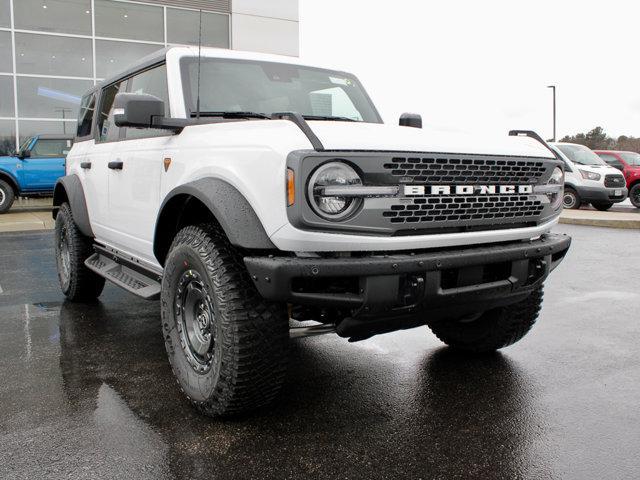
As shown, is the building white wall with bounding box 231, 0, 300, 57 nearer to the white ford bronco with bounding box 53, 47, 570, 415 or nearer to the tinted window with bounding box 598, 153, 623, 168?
the tinted window with bounding box 598, 153, 623, 168

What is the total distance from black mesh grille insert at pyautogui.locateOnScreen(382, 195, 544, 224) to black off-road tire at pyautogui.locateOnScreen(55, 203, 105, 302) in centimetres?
352

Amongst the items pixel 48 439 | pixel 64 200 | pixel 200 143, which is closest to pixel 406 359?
pixel 200 143

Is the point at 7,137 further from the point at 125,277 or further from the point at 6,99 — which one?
the point at 125,277

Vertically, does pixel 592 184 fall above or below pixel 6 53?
below

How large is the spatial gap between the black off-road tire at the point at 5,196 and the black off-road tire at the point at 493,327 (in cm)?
1347

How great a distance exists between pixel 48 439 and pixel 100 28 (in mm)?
18339

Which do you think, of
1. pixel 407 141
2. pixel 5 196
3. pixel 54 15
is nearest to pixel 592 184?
pixel 5 196

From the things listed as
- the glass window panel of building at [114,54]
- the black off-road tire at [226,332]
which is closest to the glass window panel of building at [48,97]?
the glass window panel of building at [114,54]

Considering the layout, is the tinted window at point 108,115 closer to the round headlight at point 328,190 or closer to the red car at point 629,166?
the round headlight at point 328,190

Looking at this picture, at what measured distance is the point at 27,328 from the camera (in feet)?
16.0

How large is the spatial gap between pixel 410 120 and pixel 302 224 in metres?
2.31

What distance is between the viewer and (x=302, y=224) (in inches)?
102

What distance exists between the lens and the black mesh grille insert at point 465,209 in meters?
2.77

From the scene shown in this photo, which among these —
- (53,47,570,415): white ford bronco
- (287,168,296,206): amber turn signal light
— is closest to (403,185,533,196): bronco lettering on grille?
(53,47,570,415): white ford bronco
